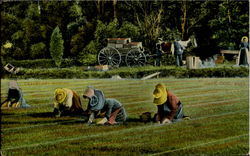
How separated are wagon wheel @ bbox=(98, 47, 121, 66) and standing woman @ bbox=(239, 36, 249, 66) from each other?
9.81 ft

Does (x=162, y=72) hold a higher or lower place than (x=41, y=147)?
higher

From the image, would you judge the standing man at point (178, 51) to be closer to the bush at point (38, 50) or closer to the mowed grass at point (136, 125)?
the mowed grass at point (136, 125)

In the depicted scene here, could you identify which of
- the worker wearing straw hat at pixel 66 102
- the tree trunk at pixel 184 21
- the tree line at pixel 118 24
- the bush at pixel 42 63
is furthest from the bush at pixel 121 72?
the tree trunk at pixel 184 21

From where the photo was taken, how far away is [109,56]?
1490 cm

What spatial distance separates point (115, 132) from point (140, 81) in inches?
62.0

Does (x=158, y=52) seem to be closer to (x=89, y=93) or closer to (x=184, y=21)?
(x=184, y=21)

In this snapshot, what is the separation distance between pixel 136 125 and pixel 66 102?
1746 millimetres

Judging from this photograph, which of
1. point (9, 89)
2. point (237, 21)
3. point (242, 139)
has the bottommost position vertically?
point (242, 139)

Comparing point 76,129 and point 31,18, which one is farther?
point 31,18

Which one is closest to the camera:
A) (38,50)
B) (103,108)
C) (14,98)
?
(103,108)

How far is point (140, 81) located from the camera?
14.7 meters

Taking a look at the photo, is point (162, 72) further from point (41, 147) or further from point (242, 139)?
point (41, 147)

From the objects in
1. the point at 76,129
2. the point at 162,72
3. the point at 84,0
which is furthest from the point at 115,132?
the point at 84,0

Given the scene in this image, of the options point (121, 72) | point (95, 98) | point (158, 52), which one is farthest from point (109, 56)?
point (95, 98)
